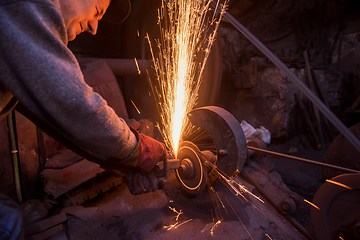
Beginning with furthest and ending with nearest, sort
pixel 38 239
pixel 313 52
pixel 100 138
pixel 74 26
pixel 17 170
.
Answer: pixel 313 52 < pixel 17 170 < pixel 38 239 < pixel 74 26 < pixel 100 138

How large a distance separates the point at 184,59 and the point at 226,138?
174cm

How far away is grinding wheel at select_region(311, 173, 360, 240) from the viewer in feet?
4.50

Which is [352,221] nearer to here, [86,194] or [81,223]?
[81,223]

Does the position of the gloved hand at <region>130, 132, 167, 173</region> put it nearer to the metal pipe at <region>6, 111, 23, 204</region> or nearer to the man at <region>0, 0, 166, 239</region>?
the man at <region>0, 0, 166, 239</region>

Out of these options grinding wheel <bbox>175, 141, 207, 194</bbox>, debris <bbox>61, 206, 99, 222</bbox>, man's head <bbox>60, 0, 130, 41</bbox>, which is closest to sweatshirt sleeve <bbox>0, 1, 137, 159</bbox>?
man's head <bbox>60, 0, 130, 41</bbox>

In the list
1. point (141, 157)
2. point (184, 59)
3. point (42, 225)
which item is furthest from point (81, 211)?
point (184, 59)

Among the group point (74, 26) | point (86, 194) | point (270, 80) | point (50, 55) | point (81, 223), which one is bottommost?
point (81, 223)

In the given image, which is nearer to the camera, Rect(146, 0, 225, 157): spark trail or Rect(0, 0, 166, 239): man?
Rect(0, 0, 166, 239): man

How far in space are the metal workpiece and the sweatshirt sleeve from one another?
120cm

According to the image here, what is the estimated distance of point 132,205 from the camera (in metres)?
2.15

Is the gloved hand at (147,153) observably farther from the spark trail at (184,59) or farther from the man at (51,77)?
the spark trail at (184,59)

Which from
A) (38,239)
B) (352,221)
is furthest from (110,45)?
(352,221)

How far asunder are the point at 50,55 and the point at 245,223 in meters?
2.10

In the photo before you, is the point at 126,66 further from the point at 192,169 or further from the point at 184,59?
the point at 192,169
